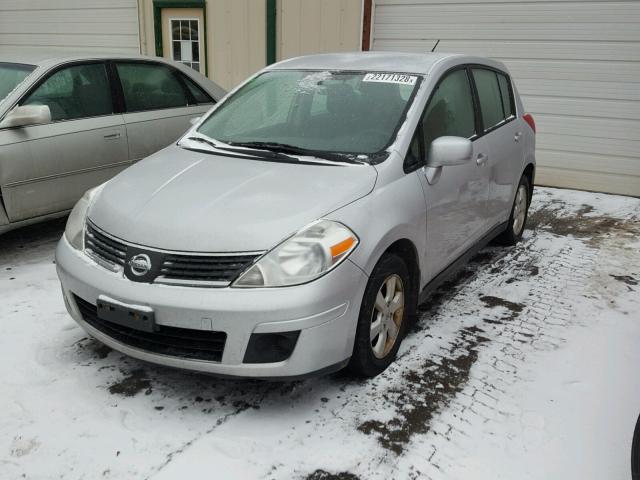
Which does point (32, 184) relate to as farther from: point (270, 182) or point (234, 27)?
point (234, 27)

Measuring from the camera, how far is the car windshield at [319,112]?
3293mm

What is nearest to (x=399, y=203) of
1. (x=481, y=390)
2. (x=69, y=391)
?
(x=481, y=390)

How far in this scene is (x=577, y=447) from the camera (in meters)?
2.54

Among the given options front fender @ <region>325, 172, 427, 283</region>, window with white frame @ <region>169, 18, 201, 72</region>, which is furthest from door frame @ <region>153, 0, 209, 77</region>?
front fender @ <region>325, 172, 427, 283</region>

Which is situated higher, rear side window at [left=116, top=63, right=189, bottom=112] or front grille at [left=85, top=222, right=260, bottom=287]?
rear side window at [left=116, top=63, right=189, bottom=112]

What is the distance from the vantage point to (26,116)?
14.2ft

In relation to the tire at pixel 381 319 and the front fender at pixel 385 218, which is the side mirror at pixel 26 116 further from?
the tire at pixel 381 319

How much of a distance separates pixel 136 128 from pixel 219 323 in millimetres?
3205

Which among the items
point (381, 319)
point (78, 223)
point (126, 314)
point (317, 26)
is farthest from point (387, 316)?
point (317, 26)

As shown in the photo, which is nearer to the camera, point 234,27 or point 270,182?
point 270,182

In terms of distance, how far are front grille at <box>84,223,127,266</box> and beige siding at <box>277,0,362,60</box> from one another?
638 cm

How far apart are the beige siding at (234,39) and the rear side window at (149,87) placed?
13.0 feet

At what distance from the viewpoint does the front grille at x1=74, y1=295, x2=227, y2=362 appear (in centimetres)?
254

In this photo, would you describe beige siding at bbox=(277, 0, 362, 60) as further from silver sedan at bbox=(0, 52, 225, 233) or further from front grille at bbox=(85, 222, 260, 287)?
front grille at bbox=(85, 222, 260, 287)
